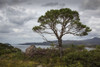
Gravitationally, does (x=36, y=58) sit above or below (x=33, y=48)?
below

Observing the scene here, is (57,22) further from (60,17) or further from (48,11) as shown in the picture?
(48,11)

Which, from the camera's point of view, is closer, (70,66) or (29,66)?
(70,66)

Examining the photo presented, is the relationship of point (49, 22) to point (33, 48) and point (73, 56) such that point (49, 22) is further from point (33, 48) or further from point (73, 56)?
point (73, 56)

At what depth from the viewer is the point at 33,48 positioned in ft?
76.6

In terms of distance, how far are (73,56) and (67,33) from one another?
5943mm

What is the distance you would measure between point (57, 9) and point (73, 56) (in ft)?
27.4

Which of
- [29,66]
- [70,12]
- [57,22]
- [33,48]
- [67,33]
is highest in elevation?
[70,12]

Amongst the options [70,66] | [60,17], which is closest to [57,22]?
[60,17]

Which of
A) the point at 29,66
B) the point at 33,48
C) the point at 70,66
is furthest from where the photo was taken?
the point at 33,48

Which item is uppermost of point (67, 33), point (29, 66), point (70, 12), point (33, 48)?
point (70, 12)

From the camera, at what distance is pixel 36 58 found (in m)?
21.0

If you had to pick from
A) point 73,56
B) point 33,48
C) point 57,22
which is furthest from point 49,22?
point 73,56

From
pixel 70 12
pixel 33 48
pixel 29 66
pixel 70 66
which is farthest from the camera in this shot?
pixel 33 48

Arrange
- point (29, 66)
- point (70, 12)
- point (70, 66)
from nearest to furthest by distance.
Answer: point (70, 66) < point (29, 66) < point (70, 12)
